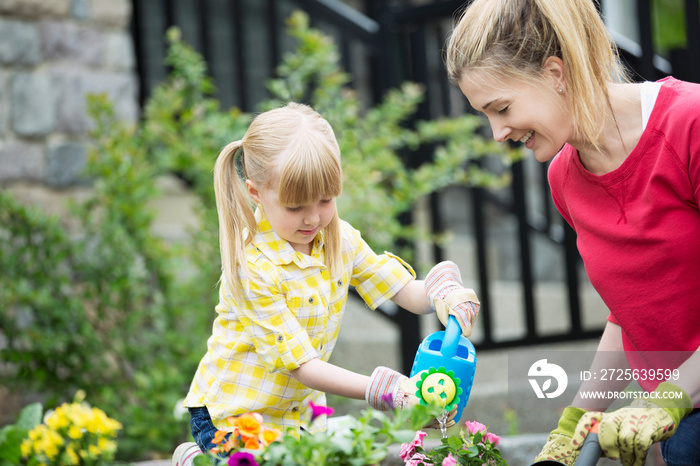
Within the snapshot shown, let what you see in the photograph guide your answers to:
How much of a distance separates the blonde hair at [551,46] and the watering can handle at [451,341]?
1.75 feet

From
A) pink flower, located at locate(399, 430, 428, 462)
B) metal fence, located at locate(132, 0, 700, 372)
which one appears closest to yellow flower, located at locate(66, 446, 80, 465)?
pink flower, located at locate(399, 430, 428, 462)

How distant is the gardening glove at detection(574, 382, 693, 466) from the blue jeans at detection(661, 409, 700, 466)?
0.78ft

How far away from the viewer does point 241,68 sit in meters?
3.72

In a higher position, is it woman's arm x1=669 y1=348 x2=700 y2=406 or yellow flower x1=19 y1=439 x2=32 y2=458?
woman's arm x1=669 y1=348 x2=700 y2=406

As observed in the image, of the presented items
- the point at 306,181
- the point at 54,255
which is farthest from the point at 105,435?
the point at 54,255

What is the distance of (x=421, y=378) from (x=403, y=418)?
302 mm

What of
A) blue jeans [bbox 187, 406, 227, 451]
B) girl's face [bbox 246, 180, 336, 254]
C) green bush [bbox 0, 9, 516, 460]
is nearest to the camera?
girl's face [bbox 246, 180, 336, 254]

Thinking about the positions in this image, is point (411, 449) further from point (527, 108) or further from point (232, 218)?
point (527, 108)

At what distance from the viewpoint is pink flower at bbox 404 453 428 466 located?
1.54 meters

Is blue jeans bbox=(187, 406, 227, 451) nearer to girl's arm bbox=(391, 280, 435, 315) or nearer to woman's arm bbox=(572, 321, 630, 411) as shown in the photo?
girl's arm bbox=(391, 280, 435, 315)

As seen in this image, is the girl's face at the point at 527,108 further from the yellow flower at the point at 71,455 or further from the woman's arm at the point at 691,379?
the yellow flower at the point at 71,455

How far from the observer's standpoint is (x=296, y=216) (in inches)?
66.4

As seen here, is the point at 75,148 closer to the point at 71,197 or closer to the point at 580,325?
the point at 71,197

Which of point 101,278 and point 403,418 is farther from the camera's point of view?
point 101,278
